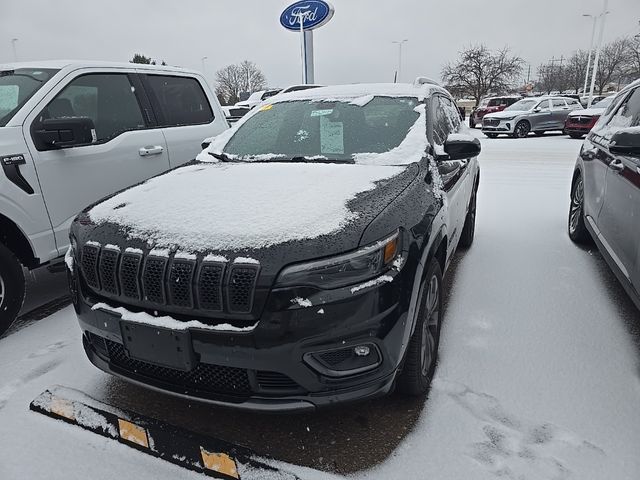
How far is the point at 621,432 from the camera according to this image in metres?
2.22

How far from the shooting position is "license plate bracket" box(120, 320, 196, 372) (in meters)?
1.88

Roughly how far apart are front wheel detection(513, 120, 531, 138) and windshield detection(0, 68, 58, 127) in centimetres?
1756

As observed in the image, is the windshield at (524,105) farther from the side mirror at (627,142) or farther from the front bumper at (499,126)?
the side mirror at (627,142)

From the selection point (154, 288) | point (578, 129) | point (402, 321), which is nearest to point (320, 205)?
point (402, 321)

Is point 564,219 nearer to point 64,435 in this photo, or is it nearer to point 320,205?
point 320,205

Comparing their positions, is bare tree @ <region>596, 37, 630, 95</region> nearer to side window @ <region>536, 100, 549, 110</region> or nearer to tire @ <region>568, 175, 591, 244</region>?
side window @ <region>536, 100, 549, 110</region>

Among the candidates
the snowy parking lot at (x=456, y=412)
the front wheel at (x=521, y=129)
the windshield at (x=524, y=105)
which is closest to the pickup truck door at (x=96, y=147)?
the snowy parking lot at (x=456, y=412)

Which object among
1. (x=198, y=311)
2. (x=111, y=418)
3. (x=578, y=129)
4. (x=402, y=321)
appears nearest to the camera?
(x=198, y=311)

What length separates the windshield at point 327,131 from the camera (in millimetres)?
3064

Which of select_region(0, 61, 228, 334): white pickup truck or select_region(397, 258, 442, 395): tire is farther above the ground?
select_region(0, 61, 228, 334): white pickup truck

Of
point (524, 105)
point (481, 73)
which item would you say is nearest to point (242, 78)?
point (481, 73)

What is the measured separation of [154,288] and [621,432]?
2.22 meters

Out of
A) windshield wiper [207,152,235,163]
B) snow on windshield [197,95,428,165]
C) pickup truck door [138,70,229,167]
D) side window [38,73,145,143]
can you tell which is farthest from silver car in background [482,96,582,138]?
windshield wiper [207,152,235,163]

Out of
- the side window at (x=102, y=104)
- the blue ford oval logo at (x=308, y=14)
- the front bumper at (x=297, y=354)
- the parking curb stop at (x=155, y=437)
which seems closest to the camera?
the front bumper at (x=297, y=354)
